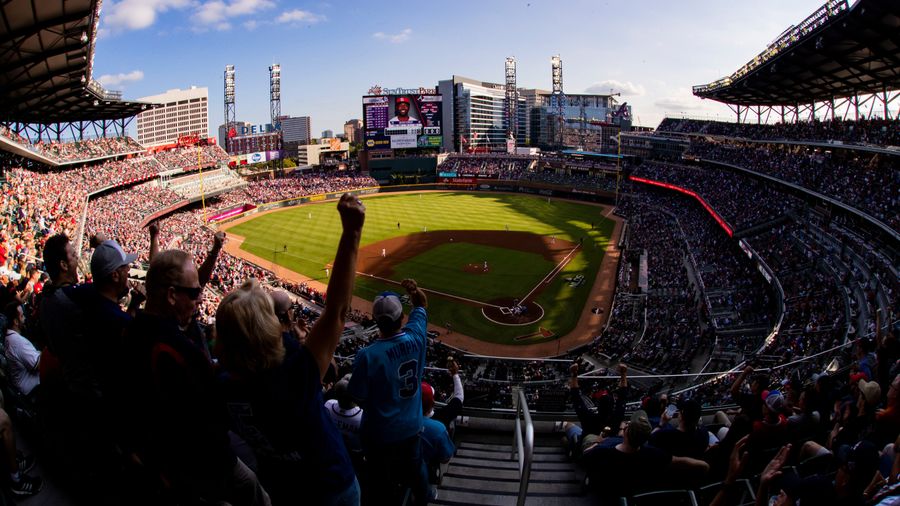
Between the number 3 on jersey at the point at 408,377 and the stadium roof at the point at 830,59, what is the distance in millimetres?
28922

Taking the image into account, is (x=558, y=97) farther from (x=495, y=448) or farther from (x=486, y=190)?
(x=495, y=448)

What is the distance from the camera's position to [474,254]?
41.7 m

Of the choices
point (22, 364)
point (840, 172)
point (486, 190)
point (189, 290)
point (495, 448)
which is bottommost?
point (495, 448)

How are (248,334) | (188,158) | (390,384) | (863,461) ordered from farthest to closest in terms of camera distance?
(188,158)
(863,461)
(390,384)
(248,334)

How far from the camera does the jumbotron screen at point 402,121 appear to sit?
8006cm

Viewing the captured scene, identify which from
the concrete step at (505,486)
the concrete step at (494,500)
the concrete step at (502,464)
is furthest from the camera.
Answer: the concrete step at (502,464)

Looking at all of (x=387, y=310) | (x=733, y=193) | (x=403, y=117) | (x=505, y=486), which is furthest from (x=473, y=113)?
(x=387, y=310)

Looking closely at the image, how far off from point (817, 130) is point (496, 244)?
26.5 meters

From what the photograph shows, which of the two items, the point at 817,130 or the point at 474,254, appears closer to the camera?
the point at 817,130

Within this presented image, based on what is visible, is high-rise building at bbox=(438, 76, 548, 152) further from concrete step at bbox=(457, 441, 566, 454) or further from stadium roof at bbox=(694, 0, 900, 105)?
concrete step at bbox=(457, 441, 566, 454)

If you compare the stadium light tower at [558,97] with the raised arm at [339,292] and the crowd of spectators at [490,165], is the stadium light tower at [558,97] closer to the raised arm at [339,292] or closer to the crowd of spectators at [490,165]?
the crowd of spectators at [490,165]

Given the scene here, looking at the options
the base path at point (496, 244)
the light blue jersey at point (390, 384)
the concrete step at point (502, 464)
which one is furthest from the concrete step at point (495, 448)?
the base path at point (496, 244)

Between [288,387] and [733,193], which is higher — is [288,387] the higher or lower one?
the lower one

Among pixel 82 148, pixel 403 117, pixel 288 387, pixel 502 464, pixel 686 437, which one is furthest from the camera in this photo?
pixel 403 117
